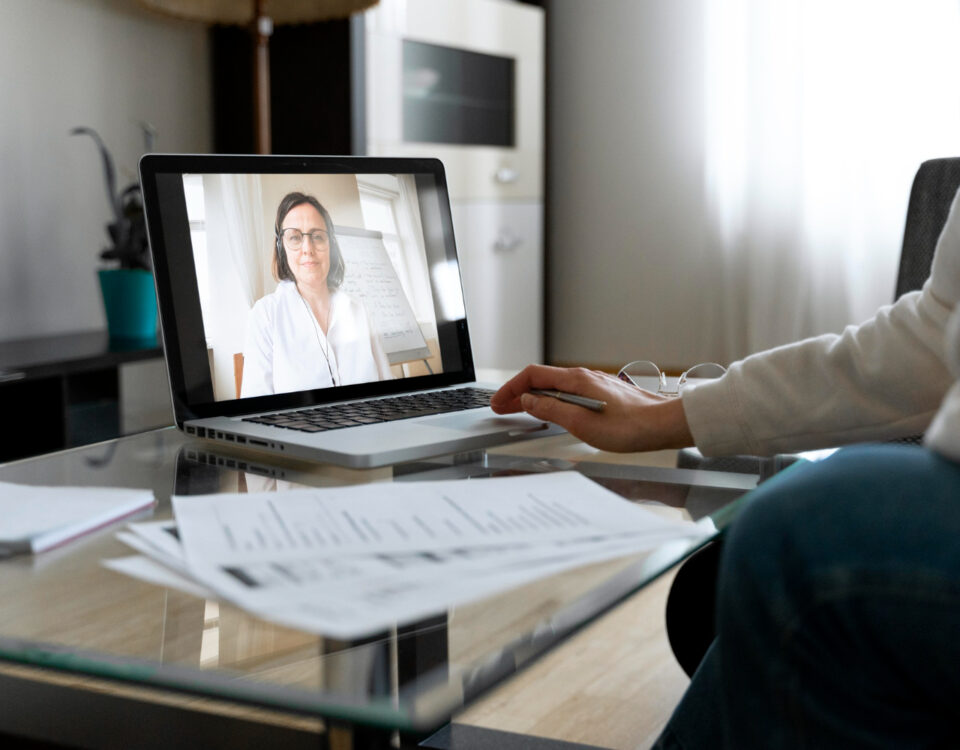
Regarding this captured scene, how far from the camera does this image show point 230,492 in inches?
28.5

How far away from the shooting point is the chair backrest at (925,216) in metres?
1.33

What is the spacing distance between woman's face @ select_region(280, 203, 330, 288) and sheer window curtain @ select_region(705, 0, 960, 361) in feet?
7.59

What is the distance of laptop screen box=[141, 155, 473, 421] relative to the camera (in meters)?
1.01

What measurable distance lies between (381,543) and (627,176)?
299 cm

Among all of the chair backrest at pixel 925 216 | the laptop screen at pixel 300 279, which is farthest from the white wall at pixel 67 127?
the chair backrest at pixel 925 216

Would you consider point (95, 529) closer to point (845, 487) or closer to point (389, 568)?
point (389, 568)

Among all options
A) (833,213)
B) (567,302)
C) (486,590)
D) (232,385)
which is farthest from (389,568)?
(567,302)

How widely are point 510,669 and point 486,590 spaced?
0.24 feet

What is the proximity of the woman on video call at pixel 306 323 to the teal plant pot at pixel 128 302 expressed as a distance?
1.24 meters

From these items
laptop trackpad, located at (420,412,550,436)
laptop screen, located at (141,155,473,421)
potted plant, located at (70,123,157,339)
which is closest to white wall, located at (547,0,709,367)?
potted plant, located at (70,123,157,339)

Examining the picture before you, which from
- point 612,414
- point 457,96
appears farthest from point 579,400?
point 457,96

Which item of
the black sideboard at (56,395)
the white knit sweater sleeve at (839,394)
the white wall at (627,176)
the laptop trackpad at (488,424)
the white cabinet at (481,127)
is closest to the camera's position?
the white knit sweater sleeve at (839,394)

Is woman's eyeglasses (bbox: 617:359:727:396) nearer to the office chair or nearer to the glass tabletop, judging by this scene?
the office chair

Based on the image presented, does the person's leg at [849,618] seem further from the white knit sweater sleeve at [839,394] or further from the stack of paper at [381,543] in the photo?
the white knit sweater sleeve at [839,394]
